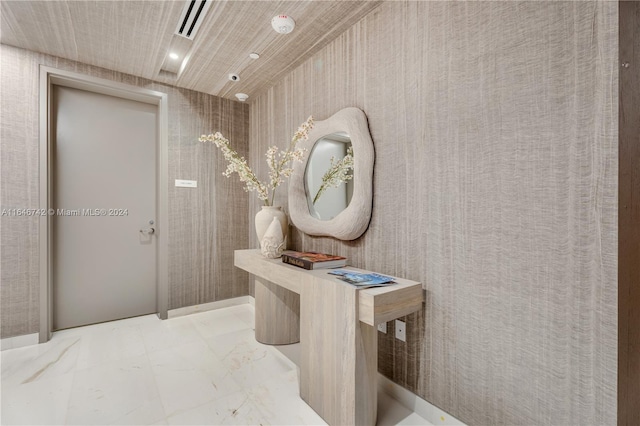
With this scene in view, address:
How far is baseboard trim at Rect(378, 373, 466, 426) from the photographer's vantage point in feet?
4.75

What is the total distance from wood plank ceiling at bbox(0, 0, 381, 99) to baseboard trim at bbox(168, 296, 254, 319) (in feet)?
7.77

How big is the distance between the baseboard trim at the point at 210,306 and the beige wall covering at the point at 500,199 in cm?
207

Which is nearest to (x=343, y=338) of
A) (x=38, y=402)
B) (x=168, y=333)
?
(x=38, y=402)

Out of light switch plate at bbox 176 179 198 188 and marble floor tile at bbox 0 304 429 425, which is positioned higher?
light switch plate at bbox 176 179 198 188

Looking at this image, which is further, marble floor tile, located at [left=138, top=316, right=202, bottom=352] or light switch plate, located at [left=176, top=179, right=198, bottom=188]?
light switch plate, located at [left=176, top=179, right=198, bottom=188]

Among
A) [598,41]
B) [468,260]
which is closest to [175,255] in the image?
[468,260]

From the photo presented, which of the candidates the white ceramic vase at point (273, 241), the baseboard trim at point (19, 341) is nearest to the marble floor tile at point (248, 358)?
the white ceramic vase at point (273, 241)

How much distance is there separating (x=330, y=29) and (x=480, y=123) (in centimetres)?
132

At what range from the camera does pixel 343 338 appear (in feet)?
4.66

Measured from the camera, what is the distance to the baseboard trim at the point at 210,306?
9.74 ft

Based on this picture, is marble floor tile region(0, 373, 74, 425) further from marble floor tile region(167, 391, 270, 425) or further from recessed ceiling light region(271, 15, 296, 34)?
recessed ceiling light region(271, 15, 296, 34)

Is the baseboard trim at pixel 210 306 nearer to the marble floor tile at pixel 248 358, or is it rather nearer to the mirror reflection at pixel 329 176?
the marble floor tile at pixel 248 358

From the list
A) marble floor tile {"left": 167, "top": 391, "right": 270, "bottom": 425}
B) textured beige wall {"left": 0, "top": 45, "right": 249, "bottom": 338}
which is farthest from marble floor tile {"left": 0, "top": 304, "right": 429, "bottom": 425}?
textured beige wall {"left": 0, "top": 45, "right": 249, "bottom": 338}

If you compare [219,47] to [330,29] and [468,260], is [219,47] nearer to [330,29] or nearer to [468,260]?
[330,29]
